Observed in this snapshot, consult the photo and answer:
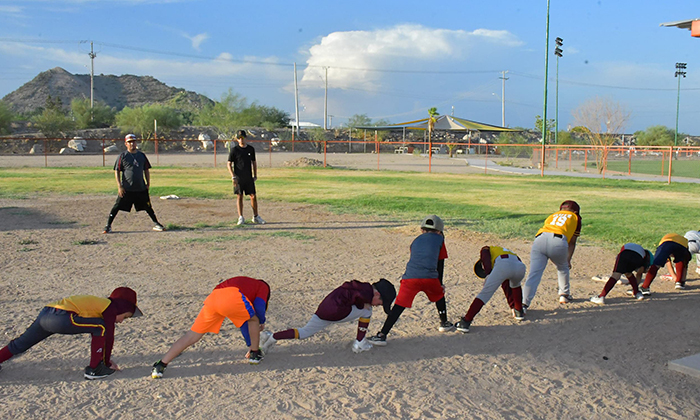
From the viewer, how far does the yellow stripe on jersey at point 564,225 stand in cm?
552

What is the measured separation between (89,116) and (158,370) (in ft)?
216

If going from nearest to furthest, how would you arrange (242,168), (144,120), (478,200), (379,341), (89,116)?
(379,341), (242,168), (478,200), (144,120), (89,116)

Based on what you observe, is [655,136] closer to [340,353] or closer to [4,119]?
[4,119]

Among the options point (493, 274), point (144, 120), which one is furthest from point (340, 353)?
point (144, 120)

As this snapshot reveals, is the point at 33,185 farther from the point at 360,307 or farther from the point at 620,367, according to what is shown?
the point at 620,367

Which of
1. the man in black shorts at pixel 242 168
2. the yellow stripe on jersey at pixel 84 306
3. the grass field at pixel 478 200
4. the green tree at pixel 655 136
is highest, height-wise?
the green tree at pixel 655 136

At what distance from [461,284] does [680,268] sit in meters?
2.51

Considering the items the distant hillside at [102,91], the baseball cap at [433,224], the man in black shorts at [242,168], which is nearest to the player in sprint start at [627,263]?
the baseball cap at [433,224]

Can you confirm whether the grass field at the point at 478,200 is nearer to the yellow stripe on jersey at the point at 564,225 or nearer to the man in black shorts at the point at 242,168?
the man in black shorts at the point at 242,168

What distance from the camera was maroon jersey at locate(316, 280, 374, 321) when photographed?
168 inches

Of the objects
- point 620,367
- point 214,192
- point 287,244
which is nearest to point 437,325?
point 620,367

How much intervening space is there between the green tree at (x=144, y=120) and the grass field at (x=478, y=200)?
36193 mm

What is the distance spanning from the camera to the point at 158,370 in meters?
3.90

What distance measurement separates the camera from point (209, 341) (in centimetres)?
467
